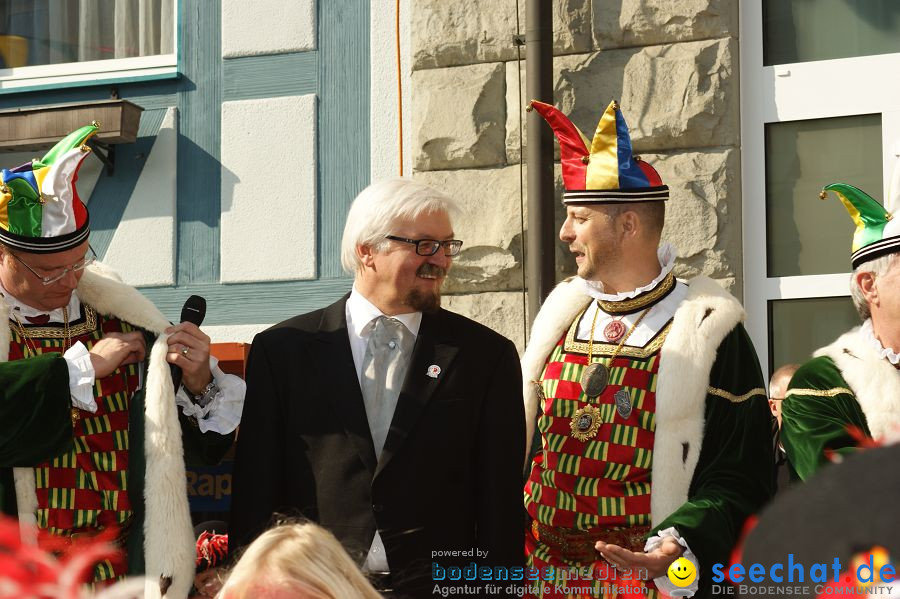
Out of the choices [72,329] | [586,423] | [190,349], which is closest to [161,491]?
[190,349]

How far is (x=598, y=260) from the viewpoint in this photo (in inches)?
150

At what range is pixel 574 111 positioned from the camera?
5.18 meters

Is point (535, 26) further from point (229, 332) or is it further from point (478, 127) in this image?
point (229, 332)

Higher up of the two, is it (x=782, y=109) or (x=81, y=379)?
(x=782, y=109)

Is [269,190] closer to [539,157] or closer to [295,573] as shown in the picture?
[539,157]

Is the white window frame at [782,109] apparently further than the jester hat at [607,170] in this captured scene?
Yes

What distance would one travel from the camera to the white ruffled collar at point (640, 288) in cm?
385

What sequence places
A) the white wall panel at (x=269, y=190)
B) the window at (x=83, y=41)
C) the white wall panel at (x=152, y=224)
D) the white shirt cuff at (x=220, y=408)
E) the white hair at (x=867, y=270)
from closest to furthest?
the white hair at (x=867, y=270) → the white shirt cuff at (x=220, y=408) → the white wall panel at (x=269, y=190) → the white wall panel at (x=152, y=224) → the window at (x=83, y=41)

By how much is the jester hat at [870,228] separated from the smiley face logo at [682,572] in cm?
100

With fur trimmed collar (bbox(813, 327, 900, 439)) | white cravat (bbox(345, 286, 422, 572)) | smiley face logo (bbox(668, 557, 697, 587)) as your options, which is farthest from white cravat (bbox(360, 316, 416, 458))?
fur trimmed collar (bbox(813, 327, 900, 439))

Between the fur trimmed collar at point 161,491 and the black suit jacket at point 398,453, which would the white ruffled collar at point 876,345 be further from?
the fur trimmed collar at point 161,491

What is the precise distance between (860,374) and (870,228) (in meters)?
0.45

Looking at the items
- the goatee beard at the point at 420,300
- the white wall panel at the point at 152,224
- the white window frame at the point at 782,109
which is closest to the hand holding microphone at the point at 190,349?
the goatee beard at the point at 420,300

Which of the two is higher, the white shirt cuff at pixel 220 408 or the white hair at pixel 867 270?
the white hair at pixel 867 270
